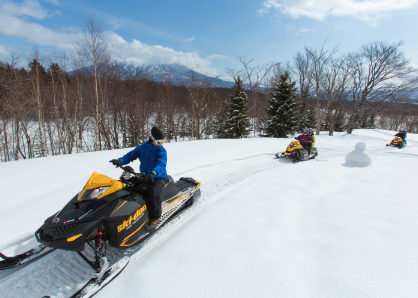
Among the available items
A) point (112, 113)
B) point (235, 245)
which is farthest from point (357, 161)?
point (112, 113)

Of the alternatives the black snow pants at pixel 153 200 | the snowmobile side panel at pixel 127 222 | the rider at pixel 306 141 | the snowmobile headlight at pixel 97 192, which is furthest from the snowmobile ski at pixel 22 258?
the rider at pixel 306 141

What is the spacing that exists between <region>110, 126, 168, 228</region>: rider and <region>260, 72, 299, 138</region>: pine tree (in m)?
16.2

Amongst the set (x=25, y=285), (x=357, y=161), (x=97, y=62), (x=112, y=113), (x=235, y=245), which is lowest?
(x=25, y=285)

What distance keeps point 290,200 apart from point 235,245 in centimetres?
172

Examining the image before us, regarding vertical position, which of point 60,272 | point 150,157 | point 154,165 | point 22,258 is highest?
point 150,157

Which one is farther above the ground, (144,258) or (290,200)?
(290,200)

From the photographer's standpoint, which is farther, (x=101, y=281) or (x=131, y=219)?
(x=131, y=219)

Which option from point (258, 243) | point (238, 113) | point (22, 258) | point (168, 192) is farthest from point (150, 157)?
point (238, 113)

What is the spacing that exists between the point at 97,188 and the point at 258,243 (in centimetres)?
207

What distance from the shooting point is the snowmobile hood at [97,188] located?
1948 mm

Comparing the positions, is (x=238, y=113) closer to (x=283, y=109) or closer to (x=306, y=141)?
(x=283, y=109)

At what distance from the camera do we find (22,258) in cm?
214

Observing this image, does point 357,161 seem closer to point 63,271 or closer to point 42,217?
point 63,271

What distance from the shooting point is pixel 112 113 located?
15930mm
